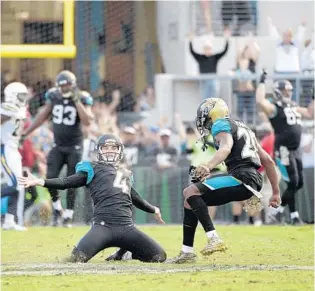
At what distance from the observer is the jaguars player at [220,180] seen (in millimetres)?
9586

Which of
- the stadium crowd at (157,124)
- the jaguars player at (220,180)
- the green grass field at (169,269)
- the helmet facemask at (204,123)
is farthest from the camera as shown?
the stadium crowd at (157,124)

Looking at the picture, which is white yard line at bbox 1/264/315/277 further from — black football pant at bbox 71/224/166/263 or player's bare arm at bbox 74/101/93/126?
player's bare arm at bbox 74/101/93/126

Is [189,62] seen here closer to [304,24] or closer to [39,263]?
[304,24]

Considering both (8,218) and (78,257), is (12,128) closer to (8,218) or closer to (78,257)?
(8,218)

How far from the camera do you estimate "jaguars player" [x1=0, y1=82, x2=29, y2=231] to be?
1416 cm

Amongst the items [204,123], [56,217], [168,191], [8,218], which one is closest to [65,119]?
[56,217]

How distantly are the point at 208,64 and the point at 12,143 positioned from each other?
5.41m

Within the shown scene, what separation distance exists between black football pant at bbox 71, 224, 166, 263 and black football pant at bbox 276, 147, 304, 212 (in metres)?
5.30

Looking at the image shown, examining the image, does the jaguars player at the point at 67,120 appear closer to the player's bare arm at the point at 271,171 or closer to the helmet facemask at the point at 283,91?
the helmet facemask at the point at 283,91

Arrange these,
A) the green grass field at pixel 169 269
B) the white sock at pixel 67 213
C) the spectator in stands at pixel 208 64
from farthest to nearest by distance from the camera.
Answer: the spectator in stands at pixel 208 64
the white sock at pixel 67 213
the green grass field at pixel 169 269

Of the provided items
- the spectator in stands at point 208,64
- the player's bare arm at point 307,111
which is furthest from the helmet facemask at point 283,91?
the spectator in stands at point 208,64

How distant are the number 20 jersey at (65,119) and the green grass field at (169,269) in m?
2.51

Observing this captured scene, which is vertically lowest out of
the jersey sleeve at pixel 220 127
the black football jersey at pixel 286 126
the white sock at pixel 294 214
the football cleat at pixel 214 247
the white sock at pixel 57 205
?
the white sock at pixel 294 214

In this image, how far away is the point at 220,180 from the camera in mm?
9734
